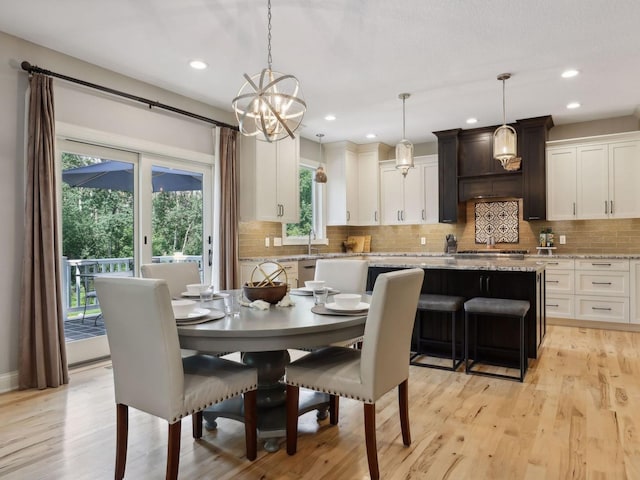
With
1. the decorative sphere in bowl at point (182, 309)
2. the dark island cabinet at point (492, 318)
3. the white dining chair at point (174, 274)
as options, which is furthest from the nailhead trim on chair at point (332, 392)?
the dark island cabinet at point (492, 318)

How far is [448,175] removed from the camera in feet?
20.9

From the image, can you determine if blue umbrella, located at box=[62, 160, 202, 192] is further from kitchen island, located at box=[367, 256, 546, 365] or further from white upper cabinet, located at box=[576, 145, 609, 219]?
white upper cabinet, located at box=[576, 145, 609, 219]

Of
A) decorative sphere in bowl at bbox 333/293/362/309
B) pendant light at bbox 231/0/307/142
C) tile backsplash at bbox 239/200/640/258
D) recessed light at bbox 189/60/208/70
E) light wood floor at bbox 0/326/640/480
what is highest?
recessed light at bbox 189/60/208/70

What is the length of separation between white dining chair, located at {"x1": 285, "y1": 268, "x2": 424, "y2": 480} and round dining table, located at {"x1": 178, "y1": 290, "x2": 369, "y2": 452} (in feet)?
0.50

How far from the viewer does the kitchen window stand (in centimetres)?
666

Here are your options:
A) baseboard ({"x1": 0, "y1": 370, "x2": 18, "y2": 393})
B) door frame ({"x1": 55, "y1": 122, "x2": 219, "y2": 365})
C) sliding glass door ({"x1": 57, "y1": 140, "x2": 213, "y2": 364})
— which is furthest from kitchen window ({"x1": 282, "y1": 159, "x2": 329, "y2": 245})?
baseboard ({"x1": 0, "y1": 370, "x2": 18, "y2": 393})

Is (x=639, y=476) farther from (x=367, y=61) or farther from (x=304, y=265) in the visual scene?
(x=304, y=265)

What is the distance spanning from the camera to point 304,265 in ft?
18.3

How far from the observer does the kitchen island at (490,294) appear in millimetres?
3713

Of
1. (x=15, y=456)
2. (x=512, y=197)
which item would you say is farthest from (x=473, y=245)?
(x=15, y=456)

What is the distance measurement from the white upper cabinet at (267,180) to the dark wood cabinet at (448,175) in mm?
2234

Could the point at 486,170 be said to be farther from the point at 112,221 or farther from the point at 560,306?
the point at 112,221

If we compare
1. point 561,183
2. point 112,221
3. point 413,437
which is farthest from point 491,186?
point 112,221

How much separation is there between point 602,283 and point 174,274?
4.91m
